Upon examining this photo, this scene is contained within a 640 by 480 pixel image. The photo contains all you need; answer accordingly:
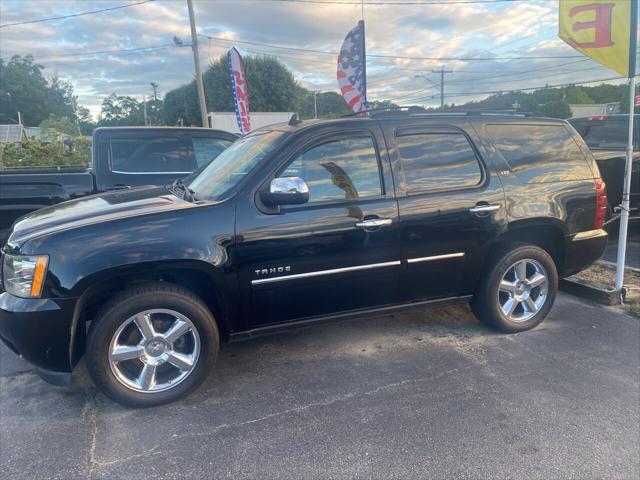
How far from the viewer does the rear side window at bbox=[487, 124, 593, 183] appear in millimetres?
3957

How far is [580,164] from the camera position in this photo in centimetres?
417

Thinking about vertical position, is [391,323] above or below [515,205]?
below

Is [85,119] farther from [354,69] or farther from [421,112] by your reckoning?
[421,112]

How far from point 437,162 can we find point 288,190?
1377 mm

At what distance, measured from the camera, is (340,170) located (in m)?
3.43

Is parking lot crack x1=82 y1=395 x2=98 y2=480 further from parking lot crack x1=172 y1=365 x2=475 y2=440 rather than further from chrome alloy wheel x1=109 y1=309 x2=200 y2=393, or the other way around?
parking lot crack x1=172 y1=365 x2=475 y2=440

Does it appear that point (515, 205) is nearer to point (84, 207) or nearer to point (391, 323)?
point (391, 323)

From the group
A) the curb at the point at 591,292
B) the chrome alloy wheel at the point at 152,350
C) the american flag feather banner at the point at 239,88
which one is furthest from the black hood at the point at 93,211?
the american flag feather banner at the point at 239,88

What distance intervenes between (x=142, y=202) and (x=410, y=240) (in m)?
2.04

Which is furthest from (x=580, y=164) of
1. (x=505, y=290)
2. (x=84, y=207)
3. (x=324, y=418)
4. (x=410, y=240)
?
(x=84, y=207)

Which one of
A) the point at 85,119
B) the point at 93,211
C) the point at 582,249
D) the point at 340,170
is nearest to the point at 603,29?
the point at 582,249

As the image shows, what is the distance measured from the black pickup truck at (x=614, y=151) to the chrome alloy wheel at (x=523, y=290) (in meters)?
3.58

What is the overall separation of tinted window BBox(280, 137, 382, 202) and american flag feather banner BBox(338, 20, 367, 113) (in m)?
6.68

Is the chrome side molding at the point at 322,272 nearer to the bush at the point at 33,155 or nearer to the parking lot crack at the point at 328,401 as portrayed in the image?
the parking lot crack at the point at 328,401
